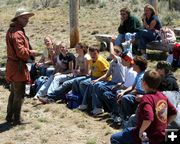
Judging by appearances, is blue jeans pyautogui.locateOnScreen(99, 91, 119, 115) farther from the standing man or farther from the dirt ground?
the standing man

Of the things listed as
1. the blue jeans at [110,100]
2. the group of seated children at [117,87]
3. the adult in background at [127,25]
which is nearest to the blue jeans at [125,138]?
the group of seated children at [117,87]

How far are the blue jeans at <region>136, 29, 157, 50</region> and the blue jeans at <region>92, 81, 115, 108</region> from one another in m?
2.73

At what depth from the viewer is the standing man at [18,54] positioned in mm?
7258

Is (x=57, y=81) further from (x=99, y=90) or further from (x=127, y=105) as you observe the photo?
(x=127, y=105)

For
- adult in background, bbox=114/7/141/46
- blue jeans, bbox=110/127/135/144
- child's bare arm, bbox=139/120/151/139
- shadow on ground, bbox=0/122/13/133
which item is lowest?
shadow on ground, bbox=0/122/13/133

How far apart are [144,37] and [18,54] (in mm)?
4227

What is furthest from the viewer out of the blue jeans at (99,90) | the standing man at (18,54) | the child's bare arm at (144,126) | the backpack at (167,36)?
the backpack at (167,36)

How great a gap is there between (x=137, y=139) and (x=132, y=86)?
217 centimetres

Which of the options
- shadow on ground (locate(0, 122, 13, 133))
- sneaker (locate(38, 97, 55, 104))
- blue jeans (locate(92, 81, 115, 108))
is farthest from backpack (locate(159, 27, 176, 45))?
shadow on ground (locate(0, 122, 13, 133))

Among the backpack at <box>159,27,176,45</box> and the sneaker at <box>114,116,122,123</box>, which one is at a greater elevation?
the backpack at <box>159,27,176,45</box>

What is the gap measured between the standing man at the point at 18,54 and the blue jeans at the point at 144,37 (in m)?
3.89

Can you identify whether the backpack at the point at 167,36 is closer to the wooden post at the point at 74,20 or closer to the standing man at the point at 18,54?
the wooden post at the point at 74,20

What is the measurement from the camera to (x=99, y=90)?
8.13 m

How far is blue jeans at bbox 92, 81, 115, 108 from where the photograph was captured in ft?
26.6
